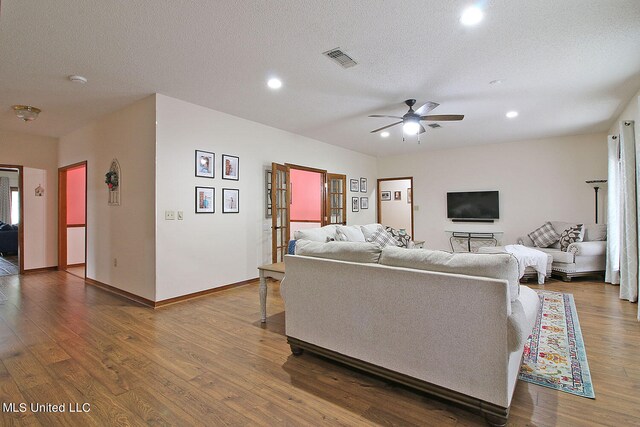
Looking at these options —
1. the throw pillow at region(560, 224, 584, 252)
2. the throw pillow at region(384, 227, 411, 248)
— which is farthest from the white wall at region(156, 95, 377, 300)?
the throw pillow at region(560, 224, 584, 252)

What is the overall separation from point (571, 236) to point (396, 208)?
495cm

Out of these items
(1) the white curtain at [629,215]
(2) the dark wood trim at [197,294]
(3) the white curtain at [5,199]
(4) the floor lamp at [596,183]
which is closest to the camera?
(1) the white curtain at [629,215]

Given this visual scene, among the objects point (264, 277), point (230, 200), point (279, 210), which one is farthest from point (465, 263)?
point (279, 210)

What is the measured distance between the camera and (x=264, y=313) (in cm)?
322

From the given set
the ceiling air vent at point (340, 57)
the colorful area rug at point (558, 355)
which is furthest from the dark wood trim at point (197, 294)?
the colorful area rug at point (558, 355)

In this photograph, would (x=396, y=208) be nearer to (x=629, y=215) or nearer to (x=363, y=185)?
(x=363, y=185)

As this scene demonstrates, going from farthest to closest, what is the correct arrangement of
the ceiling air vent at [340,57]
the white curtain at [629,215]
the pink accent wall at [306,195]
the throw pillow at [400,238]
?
1. the pink accent wall at [306,195]
2. the throw pillow at [400,238]
3. the white curtain at [629,215]
4. the ceiling air vent at [340,57]

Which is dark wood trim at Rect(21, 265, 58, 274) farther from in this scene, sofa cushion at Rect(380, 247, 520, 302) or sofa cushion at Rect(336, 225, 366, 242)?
sofa cushion at Rect(380, 247, 520, 302)

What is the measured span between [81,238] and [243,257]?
424cm

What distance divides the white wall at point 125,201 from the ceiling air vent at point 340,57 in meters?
2.36

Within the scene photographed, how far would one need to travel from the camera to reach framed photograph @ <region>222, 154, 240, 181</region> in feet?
15.0

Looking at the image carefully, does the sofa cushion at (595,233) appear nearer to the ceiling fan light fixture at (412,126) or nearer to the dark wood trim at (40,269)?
the ceiling fan light fixture at (412,126)

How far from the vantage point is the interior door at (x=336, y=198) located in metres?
6.73

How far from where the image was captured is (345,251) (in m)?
2.26
